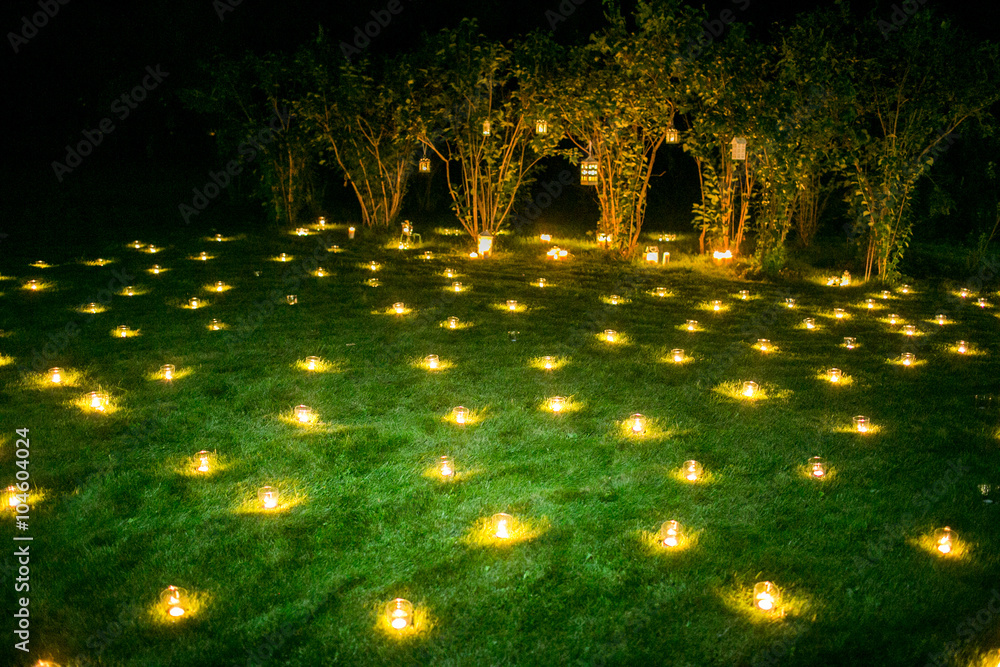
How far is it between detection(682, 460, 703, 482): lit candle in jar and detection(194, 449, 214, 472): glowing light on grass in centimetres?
278

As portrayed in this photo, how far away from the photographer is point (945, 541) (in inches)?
138

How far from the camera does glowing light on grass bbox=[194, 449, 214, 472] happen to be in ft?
13.3

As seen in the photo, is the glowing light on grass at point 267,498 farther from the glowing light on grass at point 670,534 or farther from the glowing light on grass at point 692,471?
the glowing light on grass at point 692,471

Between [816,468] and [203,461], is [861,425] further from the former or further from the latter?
[203,461]

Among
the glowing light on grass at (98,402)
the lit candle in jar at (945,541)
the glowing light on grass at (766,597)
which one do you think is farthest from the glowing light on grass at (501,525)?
the glowing light on grass at (98,402)

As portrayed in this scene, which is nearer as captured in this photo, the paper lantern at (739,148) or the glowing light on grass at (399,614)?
the glowing light on grass at (399,614)

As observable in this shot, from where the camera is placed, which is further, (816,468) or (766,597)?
(816,468)

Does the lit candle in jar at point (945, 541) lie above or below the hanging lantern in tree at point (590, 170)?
below

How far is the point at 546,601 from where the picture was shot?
3.06 meters

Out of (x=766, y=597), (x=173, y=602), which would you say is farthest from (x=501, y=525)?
(x=173, y=602)

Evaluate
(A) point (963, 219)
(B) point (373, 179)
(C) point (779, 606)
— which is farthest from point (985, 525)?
(A) point (963, 219)

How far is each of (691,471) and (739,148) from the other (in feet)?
21.5

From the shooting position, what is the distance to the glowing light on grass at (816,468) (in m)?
4.18

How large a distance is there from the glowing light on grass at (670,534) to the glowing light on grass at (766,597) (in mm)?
452
